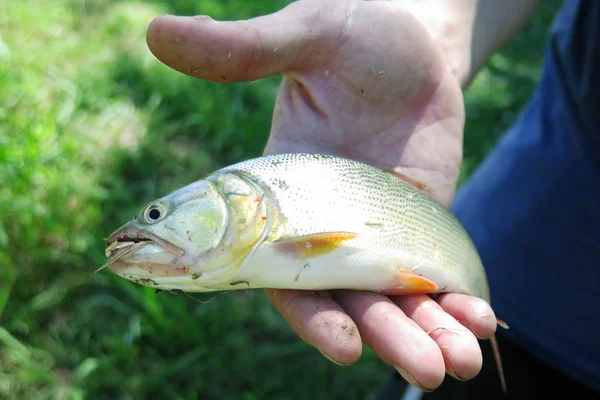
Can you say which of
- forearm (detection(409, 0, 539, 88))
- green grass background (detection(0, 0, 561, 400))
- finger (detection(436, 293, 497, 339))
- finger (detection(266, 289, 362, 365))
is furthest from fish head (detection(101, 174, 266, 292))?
forearm (detection(409, 0, 539, 88))

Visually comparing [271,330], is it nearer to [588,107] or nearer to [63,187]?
[63,187]

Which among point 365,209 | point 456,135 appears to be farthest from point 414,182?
point 365,209

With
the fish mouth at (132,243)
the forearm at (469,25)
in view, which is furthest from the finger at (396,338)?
the forearm at (469,25)

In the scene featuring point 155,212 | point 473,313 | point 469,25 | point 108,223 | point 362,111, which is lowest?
point 108,223

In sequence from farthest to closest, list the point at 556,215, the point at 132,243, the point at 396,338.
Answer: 1. the point at 556,215
2. the point at 132,243
3. the point at 396,338

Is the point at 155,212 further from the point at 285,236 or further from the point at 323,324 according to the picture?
the point at 323,324
